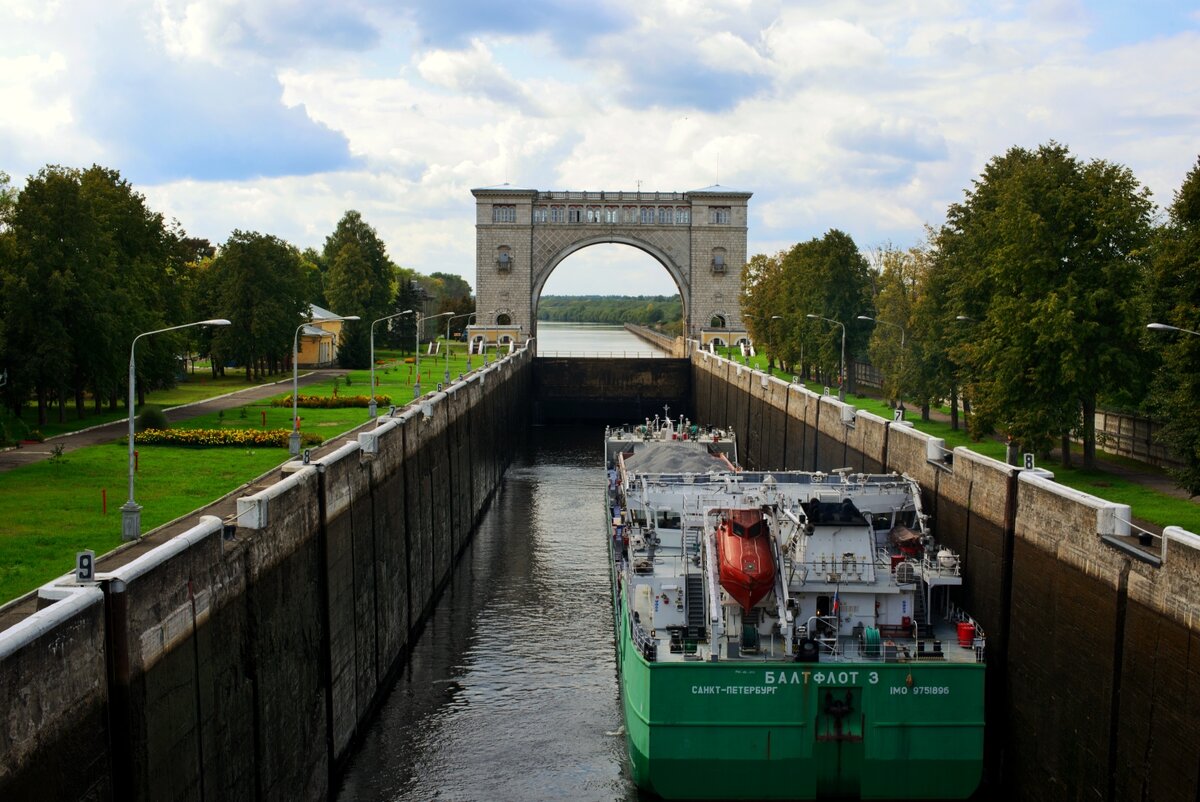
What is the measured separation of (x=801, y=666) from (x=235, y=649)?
9869 millimetres

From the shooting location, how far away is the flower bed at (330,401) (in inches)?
2247

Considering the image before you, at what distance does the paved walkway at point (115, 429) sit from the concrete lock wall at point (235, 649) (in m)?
8.87

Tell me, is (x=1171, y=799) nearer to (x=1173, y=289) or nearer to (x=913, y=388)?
(x=1173, y=289)

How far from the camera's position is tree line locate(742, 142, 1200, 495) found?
29.4 m

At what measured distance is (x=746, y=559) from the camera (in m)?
23.2

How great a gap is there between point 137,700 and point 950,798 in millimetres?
14648

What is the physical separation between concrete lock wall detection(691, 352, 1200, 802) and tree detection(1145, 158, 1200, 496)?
17.8 feet

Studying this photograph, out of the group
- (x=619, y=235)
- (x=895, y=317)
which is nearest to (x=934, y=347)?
(x=895, y=317)

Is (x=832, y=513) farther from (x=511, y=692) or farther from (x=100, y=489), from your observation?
(x=100, y=489)

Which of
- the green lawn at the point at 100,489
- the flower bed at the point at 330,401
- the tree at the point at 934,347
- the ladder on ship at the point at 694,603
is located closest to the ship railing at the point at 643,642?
the ladder on ship at the point at 694,603

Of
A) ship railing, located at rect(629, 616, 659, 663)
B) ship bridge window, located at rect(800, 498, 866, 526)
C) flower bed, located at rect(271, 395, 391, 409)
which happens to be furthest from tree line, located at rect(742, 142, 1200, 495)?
flower bed, located at rect(271, 395, 391, 409)

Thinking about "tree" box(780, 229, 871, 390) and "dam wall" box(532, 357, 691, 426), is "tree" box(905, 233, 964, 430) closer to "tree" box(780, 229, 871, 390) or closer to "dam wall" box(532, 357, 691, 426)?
"tree" box(780, 229, 871, 390)

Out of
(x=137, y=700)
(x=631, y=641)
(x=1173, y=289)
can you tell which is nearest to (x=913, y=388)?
(x=1173, y=289)

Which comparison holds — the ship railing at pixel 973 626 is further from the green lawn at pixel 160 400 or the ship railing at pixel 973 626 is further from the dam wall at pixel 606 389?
the dam wall at pixel 606 389
